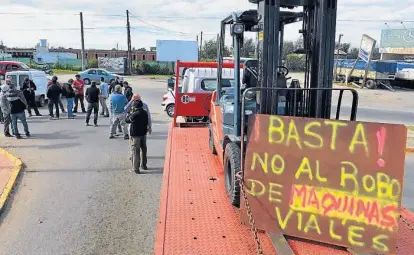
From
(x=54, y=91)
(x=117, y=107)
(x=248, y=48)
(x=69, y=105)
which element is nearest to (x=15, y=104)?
(x=117, y=107)

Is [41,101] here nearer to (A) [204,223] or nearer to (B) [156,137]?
(B) [156,137]

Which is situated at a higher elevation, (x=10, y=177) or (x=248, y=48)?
(x=248, y=48)

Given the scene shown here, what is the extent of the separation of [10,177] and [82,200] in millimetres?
2072

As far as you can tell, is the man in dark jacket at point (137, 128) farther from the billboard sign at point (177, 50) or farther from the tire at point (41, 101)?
the billboard sign at point (177, 50)

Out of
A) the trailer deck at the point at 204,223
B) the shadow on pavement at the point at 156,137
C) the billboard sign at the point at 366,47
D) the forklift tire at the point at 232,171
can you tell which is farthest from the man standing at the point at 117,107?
the billboard sign at the point at 366,47

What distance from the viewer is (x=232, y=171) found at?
4.68 m

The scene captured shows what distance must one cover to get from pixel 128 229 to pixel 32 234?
1.30m

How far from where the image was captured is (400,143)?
126 inches

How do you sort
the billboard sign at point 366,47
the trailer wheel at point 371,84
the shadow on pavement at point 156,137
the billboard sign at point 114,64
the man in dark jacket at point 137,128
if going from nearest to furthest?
the man in dark jacket at point 137,128 → the shadow on pavement at point 156,137 → the billboard sign at point 366,47 → the trailer wheel at point 371,84 → the billboard sign at point 114,64

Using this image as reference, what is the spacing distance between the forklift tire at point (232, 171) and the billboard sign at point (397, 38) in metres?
49.1

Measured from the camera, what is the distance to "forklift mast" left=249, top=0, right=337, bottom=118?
174 inches

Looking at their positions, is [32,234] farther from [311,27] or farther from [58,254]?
[311,27]

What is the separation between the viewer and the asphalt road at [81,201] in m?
5.10

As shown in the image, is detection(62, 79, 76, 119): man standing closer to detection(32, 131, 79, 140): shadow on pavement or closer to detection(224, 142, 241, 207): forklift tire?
detection(32, 131, 79, 140): shadow on pavement
